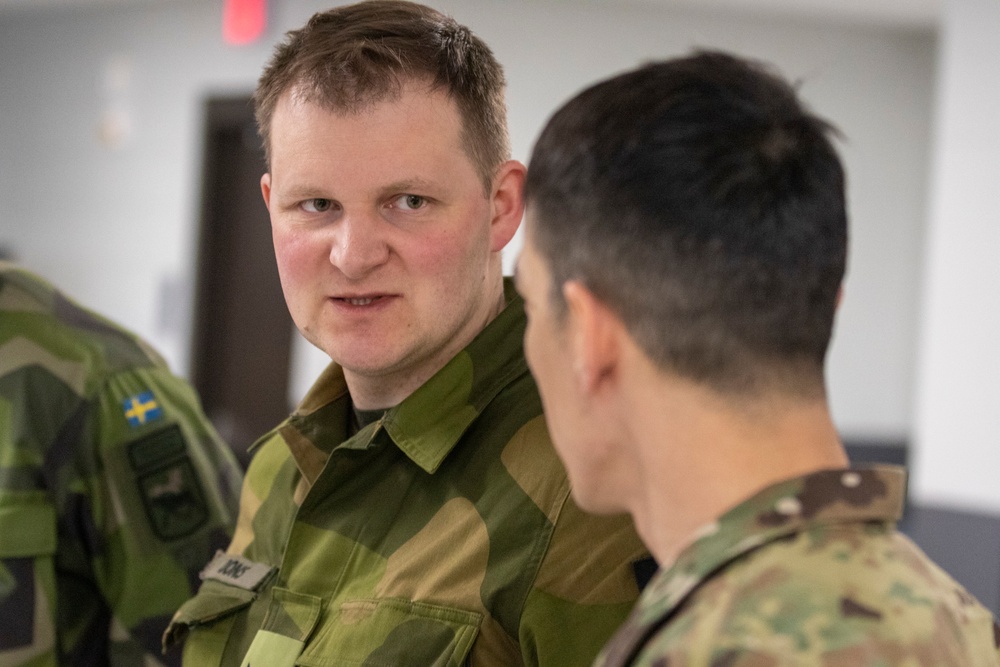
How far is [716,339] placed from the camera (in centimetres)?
74

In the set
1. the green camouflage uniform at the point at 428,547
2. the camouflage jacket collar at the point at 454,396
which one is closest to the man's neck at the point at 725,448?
the green camouflage uniform at the point at 428,547

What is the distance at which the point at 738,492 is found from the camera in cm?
74

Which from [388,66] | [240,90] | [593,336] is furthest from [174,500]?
[240,90]

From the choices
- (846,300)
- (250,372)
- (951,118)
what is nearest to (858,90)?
(846,300)

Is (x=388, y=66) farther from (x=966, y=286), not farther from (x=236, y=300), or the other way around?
(x=236, y=300)

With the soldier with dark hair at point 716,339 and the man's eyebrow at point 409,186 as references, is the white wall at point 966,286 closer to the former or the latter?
the man's eyebrow at point 409,186

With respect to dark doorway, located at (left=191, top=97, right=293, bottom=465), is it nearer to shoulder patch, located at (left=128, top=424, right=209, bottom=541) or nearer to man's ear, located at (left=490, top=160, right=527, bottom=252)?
shoulder patch, located at (left=128, top=424, right=209, bottom=541)

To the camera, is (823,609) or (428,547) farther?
(428,547)

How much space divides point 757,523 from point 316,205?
0.69m

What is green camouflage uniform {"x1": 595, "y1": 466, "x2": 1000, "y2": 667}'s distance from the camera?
2.10 feet

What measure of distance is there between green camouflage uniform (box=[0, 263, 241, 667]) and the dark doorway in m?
4.13

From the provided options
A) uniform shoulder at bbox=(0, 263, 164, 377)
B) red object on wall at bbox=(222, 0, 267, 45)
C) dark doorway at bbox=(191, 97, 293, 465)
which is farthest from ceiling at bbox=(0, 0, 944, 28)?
uniform shoulder at bbox=(0, 263, 164, 377)

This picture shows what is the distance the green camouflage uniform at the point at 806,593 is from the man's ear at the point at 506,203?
0.61 m

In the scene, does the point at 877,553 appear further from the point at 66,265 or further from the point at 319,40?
the point at 66,265
